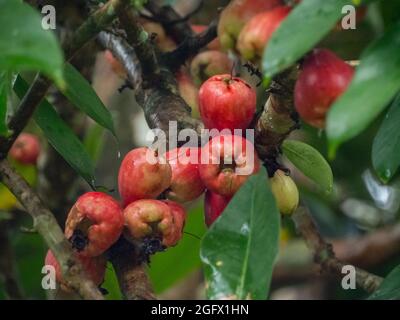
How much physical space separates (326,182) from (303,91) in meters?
0.32

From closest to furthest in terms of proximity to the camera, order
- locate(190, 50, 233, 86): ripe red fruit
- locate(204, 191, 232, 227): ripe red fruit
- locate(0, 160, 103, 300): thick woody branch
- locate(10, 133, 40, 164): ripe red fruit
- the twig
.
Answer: locate(0, 160, 103, 300): thick woody branch
locate(204, 191, 232, 227): ripe red fruit
locate(190, 50, 233, 86): ripe red fruit
the twig
locate(10, 133, 40, 164): ripe red fruit

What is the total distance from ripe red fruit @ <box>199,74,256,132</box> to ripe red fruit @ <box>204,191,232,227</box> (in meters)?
0.08

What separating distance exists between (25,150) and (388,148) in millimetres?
945

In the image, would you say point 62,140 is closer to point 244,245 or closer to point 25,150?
point 244,245

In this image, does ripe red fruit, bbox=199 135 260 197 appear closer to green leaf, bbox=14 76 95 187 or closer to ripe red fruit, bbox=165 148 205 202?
ripe red fruit, bbox=165 148 205 202

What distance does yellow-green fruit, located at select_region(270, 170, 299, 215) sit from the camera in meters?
0.95

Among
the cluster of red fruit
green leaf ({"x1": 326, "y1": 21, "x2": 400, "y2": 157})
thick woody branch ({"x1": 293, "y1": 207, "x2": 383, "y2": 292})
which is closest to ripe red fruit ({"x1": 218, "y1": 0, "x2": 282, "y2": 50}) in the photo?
the cluster of red fruit

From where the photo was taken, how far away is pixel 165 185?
945mm

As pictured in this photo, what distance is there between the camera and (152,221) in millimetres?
900

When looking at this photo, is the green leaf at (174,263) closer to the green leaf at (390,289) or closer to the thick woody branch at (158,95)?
the thick woody branch at (158,95)

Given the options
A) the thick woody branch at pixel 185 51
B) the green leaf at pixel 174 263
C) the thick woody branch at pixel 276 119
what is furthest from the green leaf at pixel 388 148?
the green leaf at pixel 174 263

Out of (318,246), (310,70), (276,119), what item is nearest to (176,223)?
(276,119)

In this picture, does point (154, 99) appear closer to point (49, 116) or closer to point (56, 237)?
point (49, 116)

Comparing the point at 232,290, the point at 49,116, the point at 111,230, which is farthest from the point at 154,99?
the point at 232,290
